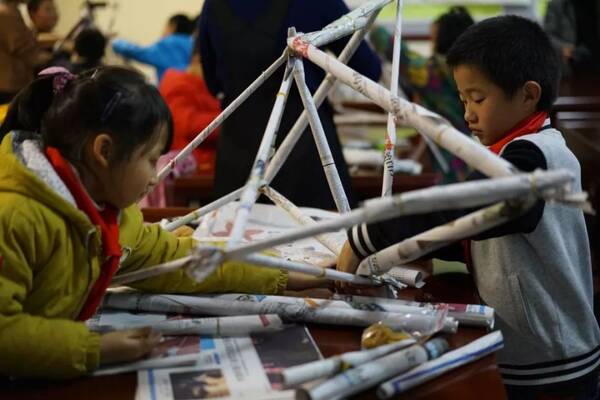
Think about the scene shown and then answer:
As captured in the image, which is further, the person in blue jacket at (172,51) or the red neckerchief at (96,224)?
the person in blue jacket at (172,51)

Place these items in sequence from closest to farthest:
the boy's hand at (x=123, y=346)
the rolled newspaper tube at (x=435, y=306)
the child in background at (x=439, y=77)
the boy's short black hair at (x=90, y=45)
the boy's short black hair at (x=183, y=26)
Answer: the boy's hand at (x=123, y=346), the rolled newspaper tube at (x=435, y=306), the child in background at (x=439, y=77), the boy's short black hair at (x=90, y=45), the boy's short black hair at (x=183, y=26)

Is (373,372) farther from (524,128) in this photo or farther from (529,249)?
(524,128)

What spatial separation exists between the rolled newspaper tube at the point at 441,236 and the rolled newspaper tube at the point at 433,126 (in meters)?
0.04

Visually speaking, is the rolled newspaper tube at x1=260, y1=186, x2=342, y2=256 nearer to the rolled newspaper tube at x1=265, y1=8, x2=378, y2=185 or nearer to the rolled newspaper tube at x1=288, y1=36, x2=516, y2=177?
the rolled newspaper tube at x1=265, y1=8, x2=378, y2=185

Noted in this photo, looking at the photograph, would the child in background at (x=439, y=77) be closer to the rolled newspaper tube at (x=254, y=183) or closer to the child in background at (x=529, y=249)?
the child in background at (x=529, y=249)

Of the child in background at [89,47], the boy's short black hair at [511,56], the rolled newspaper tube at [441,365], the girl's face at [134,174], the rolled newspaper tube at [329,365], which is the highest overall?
the boy's short black hair at [511,56]

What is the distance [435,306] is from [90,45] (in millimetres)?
2581

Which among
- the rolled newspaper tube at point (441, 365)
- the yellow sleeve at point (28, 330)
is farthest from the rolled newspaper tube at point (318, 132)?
the yellow sleeve at point (28, 330)

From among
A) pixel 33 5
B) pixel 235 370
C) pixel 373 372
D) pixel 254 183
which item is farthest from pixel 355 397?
pixel 33 5

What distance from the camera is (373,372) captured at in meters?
0.78

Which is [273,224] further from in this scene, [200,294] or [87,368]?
[87,368]

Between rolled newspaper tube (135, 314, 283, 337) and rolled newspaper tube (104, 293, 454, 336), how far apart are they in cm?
3

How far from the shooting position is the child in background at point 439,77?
2.57 metres

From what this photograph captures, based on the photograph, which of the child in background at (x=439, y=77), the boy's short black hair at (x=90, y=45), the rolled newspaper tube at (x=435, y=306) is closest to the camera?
the rolled newspaper tube at (x=435, y=306)
